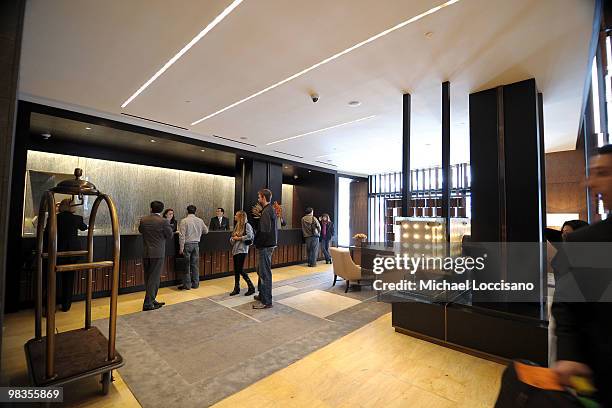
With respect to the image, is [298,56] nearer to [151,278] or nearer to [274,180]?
[151,278]

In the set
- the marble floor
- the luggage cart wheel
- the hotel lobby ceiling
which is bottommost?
the marble floor

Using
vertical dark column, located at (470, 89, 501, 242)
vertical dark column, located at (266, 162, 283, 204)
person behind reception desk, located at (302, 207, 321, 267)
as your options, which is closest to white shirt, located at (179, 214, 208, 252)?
vertical dark column, located at (266, 162, 283, 204)

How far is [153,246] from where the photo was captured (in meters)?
4.32

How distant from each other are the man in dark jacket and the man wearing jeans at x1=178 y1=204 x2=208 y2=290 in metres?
5.45

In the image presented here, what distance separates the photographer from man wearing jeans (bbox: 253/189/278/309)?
435 cm

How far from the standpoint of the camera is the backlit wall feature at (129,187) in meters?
5.73

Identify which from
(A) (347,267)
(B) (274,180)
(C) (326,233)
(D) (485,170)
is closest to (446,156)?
(D) (485,170)

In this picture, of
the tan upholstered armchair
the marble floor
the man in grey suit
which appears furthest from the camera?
the tan upholstered armchair

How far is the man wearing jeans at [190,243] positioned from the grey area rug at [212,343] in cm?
97

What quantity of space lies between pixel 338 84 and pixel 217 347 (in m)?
3.60

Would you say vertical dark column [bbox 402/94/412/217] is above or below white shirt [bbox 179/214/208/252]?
above

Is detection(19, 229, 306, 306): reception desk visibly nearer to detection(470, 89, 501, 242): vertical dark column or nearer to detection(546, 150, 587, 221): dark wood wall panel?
detection(470, 89, 501, 242): vertical dark column

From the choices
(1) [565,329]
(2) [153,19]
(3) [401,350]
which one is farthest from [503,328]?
(2) [153,19]

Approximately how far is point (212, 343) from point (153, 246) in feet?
6.38
